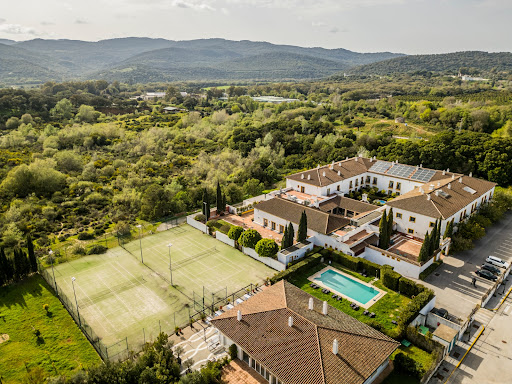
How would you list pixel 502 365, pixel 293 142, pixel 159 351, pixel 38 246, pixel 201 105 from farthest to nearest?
1. pixel 201 105
2. pixel 293 142
3. pixel 38 246
4. pixel 502 365
5. pixel 159 351

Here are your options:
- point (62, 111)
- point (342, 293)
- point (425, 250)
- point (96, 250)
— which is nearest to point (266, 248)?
point (342, 293)

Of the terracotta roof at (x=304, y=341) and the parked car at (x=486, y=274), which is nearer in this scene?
the terracotta roof at (x=304, y=341)

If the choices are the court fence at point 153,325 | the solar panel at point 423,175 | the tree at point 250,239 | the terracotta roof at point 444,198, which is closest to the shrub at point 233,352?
the court fence at point 153,325

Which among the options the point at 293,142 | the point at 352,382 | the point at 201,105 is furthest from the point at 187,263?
the point at 201,105

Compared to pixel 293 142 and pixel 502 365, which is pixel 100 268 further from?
pixel 293 142

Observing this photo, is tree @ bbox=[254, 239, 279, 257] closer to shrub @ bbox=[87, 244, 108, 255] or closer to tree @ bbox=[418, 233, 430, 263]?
tree @ bbox=[418, 233, 430, 263]

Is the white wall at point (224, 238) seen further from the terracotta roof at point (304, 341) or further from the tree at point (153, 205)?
the terracotta roof at point (304, 341)

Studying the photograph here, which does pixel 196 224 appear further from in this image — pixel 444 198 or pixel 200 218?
pixel 444 198
